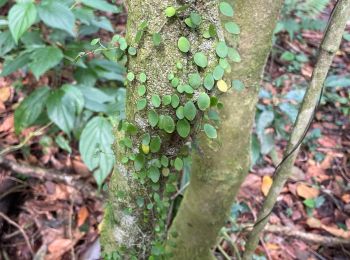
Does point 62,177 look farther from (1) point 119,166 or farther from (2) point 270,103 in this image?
(2) point 270,103

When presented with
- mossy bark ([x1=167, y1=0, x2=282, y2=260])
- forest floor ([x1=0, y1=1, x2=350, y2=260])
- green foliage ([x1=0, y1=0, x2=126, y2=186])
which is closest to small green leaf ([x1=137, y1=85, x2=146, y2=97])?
mossy bark ([x1=167, y1=0, x2=282, y2=260])

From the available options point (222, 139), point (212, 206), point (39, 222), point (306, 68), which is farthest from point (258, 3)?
point (306, 68)

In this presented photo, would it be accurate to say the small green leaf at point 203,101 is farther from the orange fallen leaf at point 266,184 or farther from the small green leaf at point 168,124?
the orange fallen leaf at point 266,184

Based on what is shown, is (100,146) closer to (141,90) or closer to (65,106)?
(65,106)

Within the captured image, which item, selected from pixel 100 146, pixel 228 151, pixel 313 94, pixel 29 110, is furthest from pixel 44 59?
pixel 313 94

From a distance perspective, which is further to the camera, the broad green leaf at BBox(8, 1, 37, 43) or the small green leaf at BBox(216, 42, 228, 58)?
the broad green leaf at BBox(8, 1, 37, 43)

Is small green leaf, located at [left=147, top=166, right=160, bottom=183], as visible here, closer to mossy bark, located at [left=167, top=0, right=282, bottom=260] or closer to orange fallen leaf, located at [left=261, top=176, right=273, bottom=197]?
mossy bark, located at [left=167, top=0, right=282, bottom=260]
